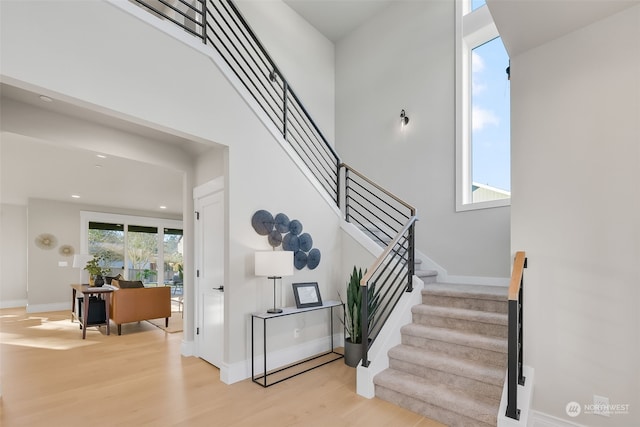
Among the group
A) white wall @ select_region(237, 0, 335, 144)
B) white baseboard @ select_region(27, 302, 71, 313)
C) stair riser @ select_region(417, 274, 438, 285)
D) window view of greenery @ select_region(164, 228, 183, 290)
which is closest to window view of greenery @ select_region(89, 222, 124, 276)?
white baseboard @ select_region(27, 302, 71, 313)

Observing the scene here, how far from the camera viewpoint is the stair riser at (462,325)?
289cm

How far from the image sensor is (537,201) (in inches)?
96.0

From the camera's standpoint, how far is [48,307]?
7.74 meters

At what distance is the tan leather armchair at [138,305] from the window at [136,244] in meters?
3.77

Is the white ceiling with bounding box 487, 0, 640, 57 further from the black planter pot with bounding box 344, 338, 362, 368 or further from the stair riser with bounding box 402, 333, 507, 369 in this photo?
the black planter pot with bounding box 344, 338, 362, 368

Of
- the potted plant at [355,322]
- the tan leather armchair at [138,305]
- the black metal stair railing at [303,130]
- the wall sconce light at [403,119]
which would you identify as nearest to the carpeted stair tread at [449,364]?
the black metal stair railing at [303,130]

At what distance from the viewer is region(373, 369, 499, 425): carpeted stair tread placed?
234 cm

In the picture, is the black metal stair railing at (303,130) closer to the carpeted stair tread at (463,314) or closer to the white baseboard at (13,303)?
the carpeted stair tread at (463,314)

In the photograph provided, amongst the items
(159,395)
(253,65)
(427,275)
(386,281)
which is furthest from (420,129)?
(159,395)

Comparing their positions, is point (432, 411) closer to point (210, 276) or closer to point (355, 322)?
point (355, 322)

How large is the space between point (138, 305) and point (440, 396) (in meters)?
5.11

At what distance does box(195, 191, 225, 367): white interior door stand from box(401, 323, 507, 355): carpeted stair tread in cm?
204

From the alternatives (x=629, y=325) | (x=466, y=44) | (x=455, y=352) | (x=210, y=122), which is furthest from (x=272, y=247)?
(x=466, y=44)

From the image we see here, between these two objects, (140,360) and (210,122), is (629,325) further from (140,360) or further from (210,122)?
(140,360)
